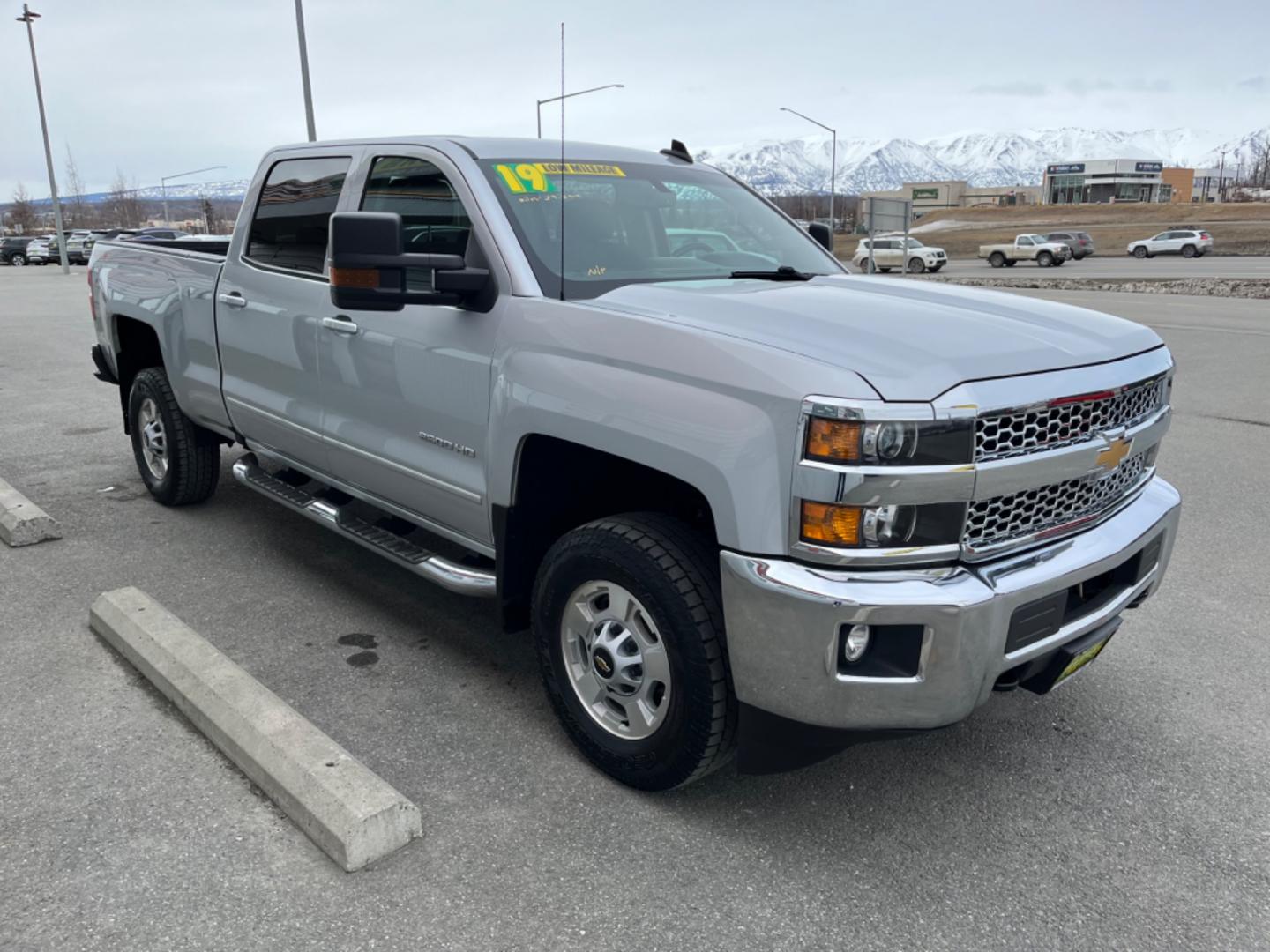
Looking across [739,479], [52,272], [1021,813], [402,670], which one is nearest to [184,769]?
[402,670]

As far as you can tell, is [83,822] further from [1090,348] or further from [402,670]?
[1090,348]

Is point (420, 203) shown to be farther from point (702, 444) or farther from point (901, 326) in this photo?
point (901, 326)

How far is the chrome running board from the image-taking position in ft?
11.8

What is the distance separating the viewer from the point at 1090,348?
9.55 feet

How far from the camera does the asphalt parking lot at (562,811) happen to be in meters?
2.54

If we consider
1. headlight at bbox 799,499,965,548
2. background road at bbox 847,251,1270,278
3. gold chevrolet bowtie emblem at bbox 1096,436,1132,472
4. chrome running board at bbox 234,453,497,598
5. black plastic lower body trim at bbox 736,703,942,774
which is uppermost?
gold chevrolet bowtie emblem at bbox 1096,436,1132,472

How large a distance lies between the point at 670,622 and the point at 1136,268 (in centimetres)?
3878

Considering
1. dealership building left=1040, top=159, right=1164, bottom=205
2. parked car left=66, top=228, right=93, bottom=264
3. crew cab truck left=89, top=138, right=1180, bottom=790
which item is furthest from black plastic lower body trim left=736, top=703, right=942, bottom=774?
dealership building left=1040, top=159, right=1164, bottom=205

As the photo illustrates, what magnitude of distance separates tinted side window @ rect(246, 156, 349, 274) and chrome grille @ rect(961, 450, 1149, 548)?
2.86 m

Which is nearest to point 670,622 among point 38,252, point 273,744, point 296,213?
point 273,744

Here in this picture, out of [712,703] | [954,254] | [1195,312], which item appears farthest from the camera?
[954,254]

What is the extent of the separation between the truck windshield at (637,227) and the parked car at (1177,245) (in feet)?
153

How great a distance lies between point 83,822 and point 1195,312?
19538 mm

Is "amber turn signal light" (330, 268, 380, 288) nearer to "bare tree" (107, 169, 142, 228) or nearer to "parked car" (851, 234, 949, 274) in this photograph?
"parked car" (851, 234, 949, 274)
